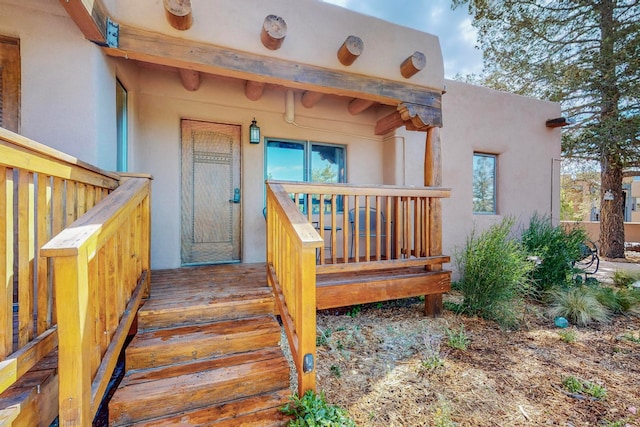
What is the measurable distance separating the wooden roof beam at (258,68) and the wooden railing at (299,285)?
1399mm

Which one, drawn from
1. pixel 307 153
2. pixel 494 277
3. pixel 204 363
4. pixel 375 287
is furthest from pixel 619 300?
pixel 204 363

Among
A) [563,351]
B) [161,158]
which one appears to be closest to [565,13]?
[563,351]

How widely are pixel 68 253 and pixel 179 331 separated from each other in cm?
128

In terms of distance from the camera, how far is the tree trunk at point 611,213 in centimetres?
787

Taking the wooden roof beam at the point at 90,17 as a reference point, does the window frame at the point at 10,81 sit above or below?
below

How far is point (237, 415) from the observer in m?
1.75

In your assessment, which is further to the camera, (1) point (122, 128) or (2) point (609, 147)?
(2) point (609, 147)

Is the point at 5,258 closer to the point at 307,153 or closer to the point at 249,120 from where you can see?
the point at 249,120

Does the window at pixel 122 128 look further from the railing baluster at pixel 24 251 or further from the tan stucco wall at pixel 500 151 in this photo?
the tan stucco wall at pixel 500 151

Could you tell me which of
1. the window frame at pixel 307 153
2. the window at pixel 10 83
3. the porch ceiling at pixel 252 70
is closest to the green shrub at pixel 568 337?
the porch ceiling at pixel 252 70

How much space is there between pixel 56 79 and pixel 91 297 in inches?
79.4

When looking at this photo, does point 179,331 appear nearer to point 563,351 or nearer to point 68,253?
point 68,253

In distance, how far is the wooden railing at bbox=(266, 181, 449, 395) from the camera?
6.16ft

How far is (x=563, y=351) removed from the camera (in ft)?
9.57
